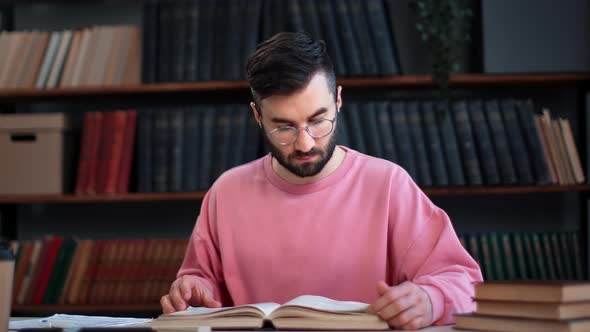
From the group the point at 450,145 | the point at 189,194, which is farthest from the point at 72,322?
the point at 450,145

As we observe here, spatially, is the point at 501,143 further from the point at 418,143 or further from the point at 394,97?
the point at 394,97

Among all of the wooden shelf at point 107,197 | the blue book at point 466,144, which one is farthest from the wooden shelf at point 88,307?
the blue book at point 466,144

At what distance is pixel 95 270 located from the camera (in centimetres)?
291

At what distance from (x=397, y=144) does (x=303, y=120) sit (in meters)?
1.18

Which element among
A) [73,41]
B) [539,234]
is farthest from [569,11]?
[73,41]

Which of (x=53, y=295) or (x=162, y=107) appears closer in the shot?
(x=53, y=295)

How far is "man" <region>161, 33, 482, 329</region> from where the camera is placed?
1.62 meters

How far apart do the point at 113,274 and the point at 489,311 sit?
1.95 m

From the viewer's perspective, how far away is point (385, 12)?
2832 millimetres

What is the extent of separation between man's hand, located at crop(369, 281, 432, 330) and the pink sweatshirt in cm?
29

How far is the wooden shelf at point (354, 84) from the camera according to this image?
2.80 meters

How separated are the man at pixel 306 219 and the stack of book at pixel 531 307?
0.28 m

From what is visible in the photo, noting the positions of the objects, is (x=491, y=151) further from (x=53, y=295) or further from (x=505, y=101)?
(x=53, y=295)

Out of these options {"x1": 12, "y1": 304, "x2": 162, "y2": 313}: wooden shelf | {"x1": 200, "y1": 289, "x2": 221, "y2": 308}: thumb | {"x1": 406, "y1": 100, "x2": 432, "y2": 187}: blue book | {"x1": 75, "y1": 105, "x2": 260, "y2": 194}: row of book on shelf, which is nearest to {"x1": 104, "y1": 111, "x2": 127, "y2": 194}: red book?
{"x1": 75, "y1": 105, "x2": 260, "y2": 194}: row of book on shelf
